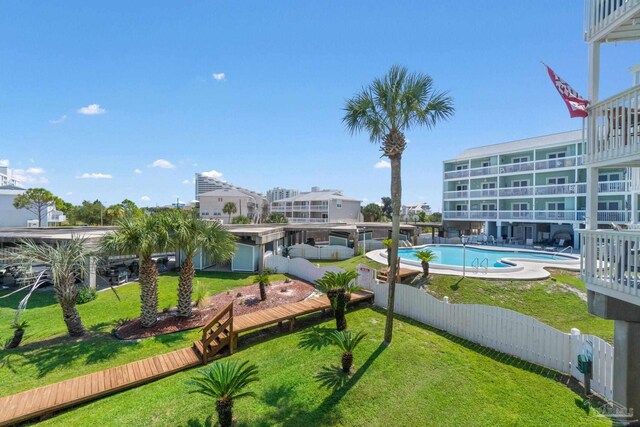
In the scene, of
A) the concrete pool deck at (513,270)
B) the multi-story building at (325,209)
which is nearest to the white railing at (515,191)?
the concrete pool deck at (513,270)

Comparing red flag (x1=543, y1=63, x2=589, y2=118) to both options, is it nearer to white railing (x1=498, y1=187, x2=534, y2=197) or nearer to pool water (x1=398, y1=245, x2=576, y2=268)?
pool water (x1=398, y1=245, x2=576, y2=268)

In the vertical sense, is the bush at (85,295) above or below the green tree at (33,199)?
below

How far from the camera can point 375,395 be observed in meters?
5.87

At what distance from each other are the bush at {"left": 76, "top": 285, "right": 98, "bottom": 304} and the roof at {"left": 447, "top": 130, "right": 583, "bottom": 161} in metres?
36.6

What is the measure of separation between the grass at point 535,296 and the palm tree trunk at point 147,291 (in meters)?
10.7

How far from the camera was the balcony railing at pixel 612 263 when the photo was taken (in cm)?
463

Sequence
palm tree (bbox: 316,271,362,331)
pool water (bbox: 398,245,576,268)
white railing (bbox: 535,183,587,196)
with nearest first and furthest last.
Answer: palm tree (bbox: 316,271,362,331) < pool water (bbox: 398,245,576,268) < white railing (bbox: 535,183,587,196)

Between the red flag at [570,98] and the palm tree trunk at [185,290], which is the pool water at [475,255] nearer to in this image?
the palm tree trunk at [185,290]

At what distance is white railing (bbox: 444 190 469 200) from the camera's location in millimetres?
35081

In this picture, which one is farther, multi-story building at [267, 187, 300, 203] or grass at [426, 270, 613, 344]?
multi-story building at [267, 187, 300, 203]

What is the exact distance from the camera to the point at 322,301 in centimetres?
1051

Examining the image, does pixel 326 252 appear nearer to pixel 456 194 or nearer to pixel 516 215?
pixel 516 215

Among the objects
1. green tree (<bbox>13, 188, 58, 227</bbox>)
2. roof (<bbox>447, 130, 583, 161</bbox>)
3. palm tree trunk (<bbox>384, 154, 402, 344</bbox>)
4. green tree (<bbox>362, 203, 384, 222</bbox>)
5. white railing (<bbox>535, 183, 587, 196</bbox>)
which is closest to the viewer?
palm tree trunk (<bbox>384, 154, 402, 344</bbox>)

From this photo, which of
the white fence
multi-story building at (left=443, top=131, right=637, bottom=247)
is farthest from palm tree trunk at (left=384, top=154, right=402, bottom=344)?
multi-story building at (left=443, top=131, right=637, bottom=247)
